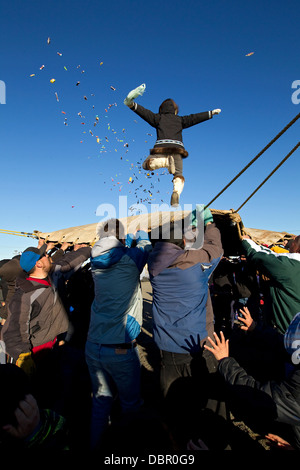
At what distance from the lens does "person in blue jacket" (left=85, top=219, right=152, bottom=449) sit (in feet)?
8.68

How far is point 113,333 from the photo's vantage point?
266 centimetres

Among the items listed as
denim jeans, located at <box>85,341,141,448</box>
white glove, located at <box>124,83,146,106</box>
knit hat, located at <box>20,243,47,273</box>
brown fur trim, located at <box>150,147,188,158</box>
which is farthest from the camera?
brown fur trim, located at <box>150,147,188,158</box>

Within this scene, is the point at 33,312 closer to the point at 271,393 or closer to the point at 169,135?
the point at 271,393

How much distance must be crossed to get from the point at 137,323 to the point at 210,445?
1.29 metres

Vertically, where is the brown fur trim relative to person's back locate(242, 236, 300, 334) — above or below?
above

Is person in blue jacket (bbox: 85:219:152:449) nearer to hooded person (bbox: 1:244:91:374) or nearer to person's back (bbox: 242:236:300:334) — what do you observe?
hooded person (bbox: 1:244:91:374)

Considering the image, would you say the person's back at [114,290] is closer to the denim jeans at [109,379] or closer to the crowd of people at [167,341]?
the crowd of people at [167,341]

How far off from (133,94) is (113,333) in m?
3.44

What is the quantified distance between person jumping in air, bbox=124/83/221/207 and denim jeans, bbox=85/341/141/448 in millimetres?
2403

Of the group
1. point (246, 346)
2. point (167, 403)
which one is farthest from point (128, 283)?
point (246, 346)

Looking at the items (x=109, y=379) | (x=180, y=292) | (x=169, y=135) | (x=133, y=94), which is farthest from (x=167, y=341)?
(x=133, y=94)

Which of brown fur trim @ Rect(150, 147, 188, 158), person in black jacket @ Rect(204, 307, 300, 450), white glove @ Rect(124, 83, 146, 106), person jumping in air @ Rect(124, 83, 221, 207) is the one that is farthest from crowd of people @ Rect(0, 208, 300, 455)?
white glove @ Rect(124, 83, 146, 106)

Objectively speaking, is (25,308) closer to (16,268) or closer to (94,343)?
(94,343)

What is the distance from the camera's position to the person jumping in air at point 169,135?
405 cm
